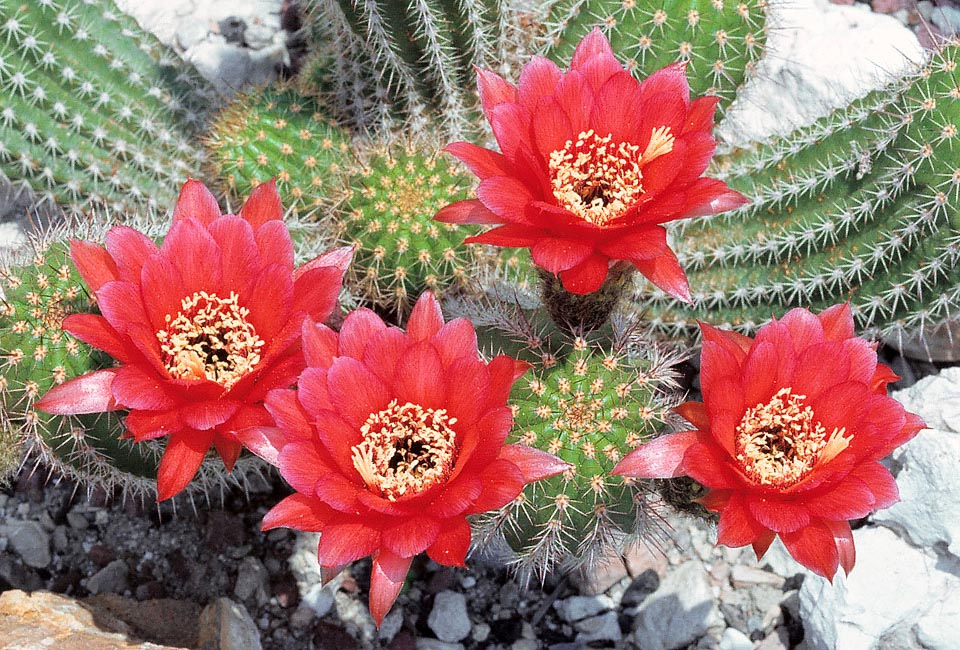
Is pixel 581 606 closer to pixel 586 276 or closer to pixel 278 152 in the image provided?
pixel 586 276

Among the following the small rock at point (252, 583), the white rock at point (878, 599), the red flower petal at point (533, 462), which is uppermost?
the red flower petal at point (533, 462)

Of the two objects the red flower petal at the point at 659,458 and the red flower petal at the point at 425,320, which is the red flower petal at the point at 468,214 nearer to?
the red flower petal at the point at 425,320

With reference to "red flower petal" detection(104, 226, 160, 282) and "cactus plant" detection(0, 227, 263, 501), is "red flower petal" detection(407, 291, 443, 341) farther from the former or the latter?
"cactus plant" detection(0, 227, 263, 501)

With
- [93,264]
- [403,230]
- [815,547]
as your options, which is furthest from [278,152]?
[815,547]

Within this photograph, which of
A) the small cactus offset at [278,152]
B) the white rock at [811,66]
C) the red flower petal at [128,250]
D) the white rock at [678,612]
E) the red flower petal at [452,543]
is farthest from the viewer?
the white rock at [811,66]

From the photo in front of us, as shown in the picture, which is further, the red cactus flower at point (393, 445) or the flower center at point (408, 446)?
the flower center at point (408, 446)

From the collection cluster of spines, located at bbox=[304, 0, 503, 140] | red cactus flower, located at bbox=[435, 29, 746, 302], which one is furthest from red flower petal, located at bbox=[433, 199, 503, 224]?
cluster of spines, located at bbox=[304, 0, 503, 140]

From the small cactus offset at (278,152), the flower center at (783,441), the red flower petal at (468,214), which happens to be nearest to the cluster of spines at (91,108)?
the small cactus offset at (278,152)

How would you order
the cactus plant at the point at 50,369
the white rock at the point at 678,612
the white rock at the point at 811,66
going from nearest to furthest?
the cactus plant at the point at 50,369 < the white rock at the point at 678,612 < the white rock at the point at 811,66
